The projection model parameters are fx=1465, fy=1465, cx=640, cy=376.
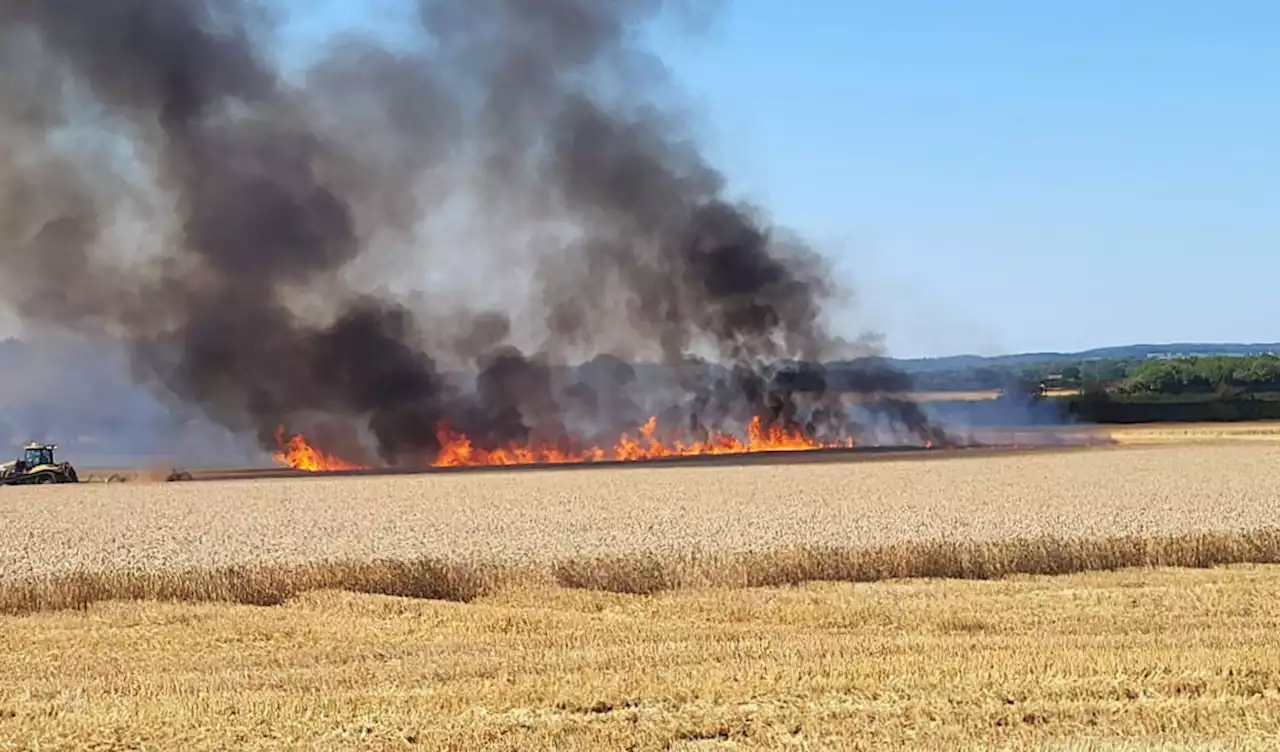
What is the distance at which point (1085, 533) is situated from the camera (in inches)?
859

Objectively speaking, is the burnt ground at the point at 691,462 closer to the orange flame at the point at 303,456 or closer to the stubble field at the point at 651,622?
the orange flame at the point at 303,456

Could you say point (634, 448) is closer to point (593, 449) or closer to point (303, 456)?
point (593, 449)

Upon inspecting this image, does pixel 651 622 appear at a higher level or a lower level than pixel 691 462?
lower

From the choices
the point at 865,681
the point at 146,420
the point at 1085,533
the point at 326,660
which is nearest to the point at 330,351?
the point at 146,420

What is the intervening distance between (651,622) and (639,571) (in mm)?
3449

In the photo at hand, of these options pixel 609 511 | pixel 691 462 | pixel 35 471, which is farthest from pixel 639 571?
pixel 691 462

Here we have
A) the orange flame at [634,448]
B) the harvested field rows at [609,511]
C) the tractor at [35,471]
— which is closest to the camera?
the harvested field rows at [609,511]

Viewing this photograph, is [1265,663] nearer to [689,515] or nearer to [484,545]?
[484,545]

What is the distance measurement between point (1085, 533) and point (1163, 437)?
43.5m

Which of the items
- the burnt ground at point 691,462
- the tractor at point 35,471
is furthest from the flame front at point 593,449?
the tractor at point 35,471

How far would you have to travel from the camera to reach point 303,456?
49.9 m

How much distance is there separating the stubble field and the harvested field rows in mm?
180

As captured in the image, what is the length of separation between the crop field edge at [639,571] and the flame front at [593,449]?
103 feet

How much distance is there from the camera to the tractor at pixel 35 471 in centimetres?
4175
